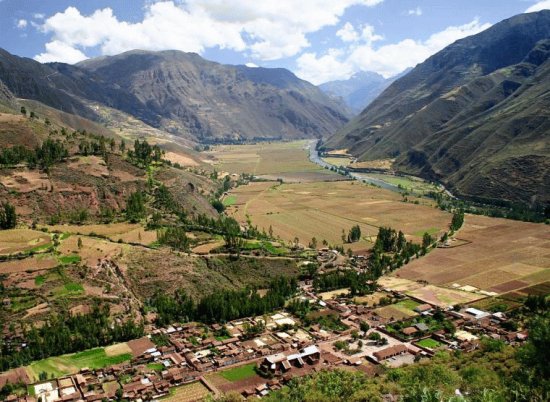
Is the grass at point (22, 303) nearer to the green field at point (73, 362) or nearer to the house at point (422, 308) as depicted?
the green field at point (73, 362)

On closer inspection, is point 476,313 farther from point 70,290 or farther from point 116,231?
point 116,231

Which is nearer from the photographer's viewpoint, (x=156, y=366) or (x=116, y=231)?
(x=156, y=366)

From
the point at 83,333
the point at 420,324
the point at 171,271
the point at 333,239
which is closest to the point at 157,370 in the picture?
the point at 83,333

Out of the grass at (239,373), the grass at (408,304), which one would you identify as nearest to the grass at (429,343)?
the grass at (408,304)

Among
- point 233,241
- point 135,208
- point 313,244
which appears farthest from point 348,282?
point 135,208

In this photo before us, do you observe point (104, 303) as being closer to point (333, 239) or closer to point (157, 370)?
point (157, 370)

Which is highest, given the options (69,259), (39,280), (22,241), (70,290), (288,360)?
(22,241)
